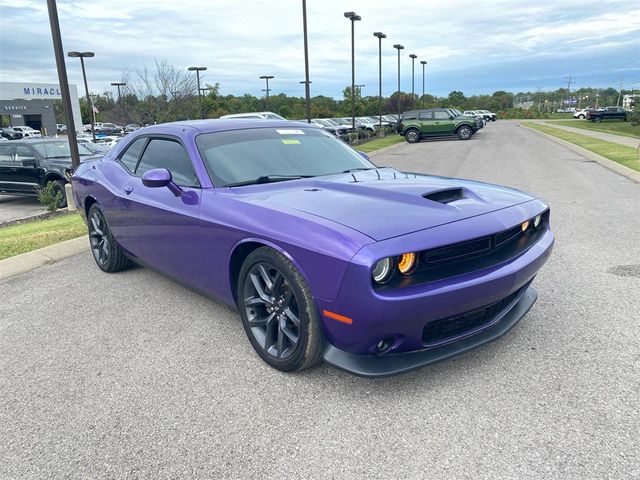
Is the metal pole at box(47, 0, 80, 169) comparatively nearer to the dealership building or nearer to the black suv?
the black suv

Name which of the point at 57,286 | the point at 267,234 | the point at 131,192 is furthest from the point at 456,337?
the point at 57,286

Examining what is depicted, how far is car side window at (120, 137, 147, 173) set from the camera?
4.69 m

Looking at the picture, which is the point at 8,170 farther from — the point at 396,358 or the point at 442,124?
the point at 442,124

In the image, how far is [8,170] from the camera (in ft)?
41.3

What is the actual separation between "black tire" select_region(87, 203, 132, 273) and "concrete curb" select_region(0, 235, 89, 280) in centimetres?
85

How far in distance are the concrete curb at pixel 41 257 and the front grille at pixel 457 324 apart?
478 centimetres

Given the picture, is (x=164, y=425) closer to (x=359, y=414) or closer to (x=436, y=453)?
(x=359, y=414)

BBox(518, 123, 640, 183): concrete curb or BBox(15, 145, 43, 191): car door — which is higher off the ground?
BBox(15, 145, 43, 191): car door

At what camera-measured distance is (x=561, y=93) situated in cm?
13525

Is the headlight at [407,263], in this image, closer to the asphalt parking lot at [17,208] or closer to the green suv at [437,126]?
the asphalt parking lot at [17,208]

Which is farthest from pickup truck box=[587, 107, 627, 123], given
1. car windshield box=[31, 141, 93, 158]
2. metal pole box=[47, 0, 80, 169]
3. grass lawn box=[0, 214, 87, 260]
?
grass lawn box=[0, 214, 87, 260]

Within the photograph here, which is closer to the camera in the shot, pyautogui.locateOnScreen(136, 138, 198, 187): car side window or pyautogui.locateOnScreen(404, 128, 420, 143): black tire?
pyautogui.locateOnScreen(136, 138, 198, 187): car side window

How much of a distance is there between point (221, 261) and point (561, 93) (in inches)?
5994

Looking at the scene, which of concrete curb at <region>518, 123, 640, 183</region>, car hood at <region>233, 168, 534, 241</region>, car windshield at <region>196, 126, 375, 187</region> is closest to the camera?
car hood at <region>233, 168, 534, 241</region>
